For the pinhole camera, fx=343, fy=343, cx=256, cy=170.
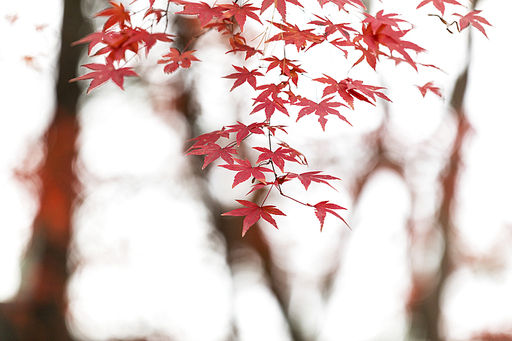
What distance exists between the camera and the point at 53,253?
3.28 meters

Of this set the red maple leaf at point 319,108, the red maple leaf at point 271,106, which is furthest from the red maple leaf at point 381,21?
the red maple leaf at point 271,106

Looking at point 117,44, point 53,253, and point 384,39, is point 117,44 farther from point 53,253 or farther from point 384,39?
point 53,253

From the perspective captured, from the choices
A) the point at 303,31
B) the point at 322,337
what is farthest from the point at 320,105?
the point at 322,337

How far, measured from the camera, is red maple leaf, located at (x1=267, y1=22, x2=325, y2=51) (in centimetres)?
121

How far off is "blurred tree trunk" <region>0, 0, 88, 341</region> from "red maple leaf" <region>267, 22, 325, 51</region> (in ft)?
8.30

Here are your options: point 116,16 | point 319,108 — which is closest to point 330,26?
point 319,108

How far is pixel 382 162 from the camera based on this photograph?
4.37m

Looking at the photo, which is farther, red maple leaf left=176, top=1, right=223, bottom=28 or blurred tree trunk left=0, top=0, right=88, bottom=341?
blurred tree trunk left=0, top=0, right=88, bottom=341

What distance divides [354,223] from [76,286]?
3559mm

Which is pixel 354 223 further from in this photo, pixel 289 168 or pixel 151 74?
pixel 151 74

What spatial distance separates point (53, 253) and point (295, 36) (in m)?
3.19

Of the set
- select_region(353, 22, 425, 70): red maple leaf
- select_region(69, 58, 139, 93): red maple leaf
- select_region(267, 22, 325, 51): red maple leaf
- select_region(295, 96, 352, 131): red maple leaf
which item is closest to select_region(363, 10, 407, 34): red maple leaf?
select_region(353, 22, 425, 70): red maple leaf

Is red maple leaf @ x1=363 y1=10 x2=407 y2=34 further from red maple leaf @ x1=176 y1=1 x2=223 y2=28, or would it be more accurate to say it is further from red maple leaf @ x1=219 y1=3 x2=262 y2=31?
red maple leaf @ x1=176 y1=1 x2=223 y2=28

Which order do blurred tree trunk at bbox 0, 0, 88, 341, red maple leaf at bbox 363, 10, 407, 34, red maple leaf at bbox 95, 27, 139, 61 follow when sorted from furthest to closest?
blurred tree trunk at bbox 0, 0, 88, 341
red maple leaf at bbox 95, 27, 139, 61
red maple leaf at bbox 363, 10, 407, 34
